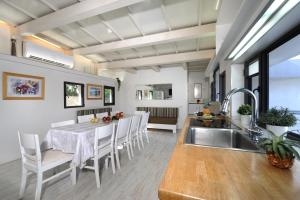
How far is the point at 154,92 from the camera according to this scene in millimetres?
6645

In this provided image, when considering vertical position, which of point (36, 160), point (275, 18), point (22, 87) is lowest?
point (36, 160)

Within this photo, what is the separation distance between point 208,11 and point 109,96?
4.77 meters

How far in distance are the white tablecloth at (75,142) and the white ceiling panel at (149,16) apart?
2205mm

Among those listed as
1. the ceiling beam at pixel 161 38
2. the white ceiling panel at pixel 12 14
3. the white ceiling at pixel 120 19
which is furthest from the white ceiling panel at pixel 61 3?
the ceiling beam at pixel 161 38

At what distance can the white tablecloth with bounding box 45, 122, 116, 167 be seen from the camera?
2020mm

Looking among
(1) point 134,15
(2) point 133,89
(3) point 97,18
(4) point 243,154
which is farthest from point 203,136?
(2) point 133,89

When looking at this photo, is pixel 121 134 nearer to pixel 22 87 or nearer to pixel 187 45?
pixel 22 87

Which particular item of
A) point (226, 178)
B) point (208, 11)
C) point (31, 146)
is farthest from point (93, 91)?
point (226, 178)

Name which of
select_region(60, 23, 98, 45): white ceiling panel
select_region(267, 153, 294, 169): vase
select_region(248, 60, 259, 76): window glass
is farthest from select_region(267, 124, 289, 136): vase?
select_region(60, 23, 98, 45): white ceiling panel

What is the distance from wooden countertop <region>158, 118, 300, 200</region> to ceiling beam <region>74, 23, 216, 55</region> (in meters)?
2.74

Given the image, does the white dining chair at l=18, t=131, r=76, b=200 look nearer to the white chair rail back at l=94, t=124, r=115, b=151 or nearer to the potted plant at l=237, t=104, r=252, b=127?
the white chair rail back at l=94, t=124, r=115, b=151

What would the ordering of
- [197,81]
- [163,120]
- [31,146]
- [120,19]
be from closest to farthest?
[31,146] < [120,19] < [163,120] < [197,81]

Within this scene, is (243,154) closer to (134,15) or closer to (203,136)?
(203,136)

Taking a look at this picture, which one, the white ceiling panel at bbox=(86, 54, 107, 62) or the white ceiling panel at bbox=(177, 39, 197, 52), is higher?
the white ceiling panel at bbox=(177, 39, 197, 52)
